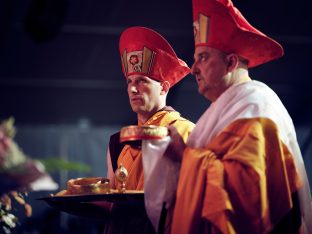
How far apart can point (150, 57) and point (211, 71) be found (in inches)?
36.8

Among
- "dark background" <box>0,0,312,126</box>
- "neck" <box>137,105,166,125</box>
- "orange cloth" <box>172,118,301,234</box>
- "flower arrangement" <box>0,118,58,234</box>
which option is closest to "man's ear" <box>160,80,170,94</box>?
"neck" <box>137,105,166,125</box>

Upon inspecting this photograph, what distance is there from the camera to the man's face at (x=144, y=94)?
3826mm

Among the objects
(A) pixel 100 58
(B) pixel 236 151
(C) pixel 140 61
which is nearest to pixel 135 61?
(C) pixel 140 61

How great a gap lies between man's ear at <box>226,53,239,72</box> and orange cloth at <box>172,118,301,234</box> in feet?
1.10

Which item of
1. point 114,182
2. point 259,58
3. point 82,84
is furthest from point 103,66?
point 259,58

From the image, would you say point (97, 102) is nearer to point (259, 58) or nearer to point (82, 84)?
point (82, 84)

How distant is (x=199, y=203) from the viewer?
9.23 ft

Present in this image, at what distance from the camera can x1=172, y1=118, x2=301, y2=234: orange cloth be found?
2750 mm

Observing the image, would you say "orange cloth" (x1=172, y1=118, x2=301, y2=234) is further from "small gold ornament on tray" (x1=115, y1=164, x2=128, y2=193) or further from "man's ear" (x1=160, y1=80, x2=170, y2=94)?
"man's ear" (x1=160, y1=80, x2=170, y2=94)

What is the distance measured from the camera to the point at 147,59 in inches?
155

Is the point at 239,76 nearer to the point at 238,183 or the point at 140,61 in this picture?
the point at 238,183

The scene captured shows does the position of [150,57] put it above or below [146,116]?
above

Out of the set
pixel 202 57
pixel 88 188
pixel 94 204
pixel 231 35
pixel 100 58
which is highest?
pixel 231 35

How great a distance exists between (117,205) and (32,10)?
2720 mm
